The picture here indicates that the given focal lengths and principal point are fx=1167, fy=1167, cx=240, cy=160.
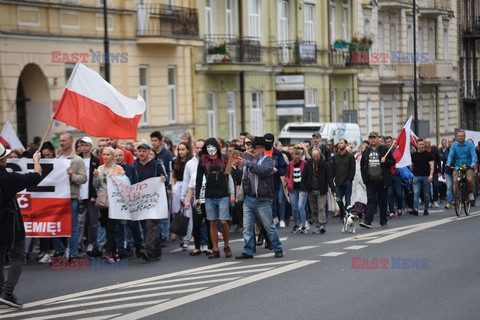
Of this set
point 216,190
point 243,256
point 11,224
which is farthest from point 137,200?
point 11,224

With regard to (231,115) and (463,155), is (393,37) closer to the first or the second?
(231,115)

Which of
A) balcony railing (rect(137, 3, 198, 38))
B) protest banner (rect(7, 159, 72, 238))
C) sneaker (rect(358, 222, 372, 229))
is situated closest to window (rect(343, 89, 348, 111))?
balcony railing (rect(137, 3, 198, 38))

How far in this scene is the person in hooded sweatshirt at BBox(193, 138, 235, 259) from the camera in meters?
17.1

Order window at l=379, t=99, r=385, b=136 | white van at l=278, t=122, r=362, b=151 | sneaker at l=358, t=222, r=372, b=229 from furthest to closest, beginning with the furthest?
window at l=379, t=99, r=385, b=136 → white van at l=278, t=122, r=362, b=151 → sneaker at l=358, t=222, r=372, b=229

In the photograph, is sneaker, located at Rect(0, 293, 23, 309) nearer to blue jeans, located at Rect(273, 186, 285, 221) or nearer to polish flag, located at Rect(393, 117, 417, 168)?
blue jeans, located at Rect(273, 186, 285, 221)

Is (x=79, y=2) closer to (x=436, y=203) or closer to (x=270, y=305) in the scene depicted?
(x=436, y=203)

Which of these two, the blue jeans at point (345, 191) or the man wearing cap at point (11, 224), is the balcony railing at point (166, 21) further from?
the man wearing cap at point (11, 224)

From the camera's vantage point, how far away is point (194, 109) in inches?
1537

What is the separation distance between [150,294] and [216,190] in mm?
4036

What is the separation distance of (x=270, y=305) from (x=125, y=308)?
1527mm

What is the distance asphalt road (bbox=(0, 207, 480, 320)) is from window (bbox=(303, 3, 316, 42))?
30124 mm

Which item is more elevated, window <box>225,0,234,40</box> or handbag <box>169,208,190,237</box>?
window <box>225,0,234,40</box>

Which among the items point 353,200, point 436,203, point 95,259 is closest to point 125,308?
point 95,259

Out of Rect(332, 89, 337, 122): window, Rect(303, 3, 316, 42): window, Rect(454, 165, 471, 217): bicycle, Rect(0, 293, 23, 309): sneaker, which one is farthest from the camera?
Rect(332, 89, 337, 122): window
